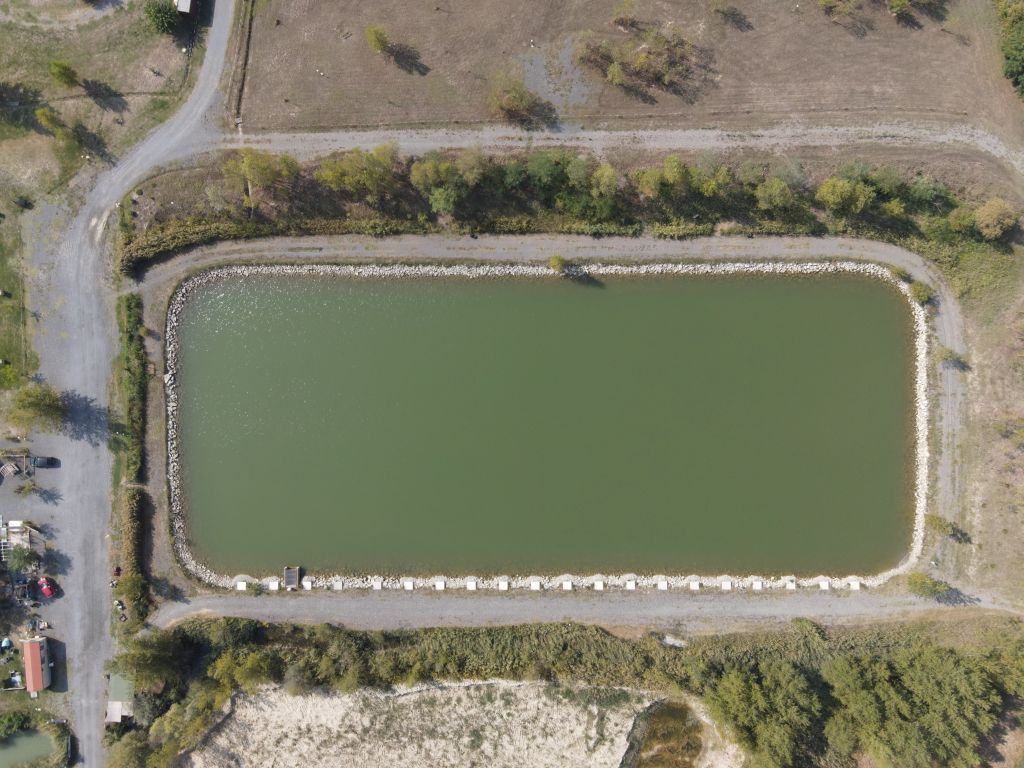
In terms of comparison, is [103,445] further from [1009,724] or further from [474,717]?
[1009,724]

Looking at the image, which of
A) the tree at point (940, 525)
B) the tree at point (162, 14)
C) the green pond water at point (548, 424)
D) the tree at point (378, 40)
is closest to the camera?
the tree at point (378, 40)

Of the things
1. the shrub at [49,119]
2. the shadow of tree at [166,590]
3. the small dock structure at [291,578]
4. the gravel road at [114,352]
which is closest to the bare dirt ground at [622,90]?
the gravel road at [114,352]

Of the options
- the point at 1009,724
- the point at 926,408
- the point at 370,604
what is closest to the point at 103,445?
the point at 370,604

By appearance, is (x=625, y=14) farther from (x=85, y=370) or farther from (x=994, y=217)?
(x=85, y=370)

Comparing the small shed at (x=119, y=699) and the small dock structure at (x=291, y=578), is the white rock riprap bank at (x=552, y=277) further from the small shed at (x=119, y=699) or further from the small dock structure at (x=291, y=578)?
the small shed at (x=119, y=699)

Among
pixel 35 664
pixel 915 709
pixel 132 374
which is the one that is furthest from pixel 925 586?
pixel 35 664
